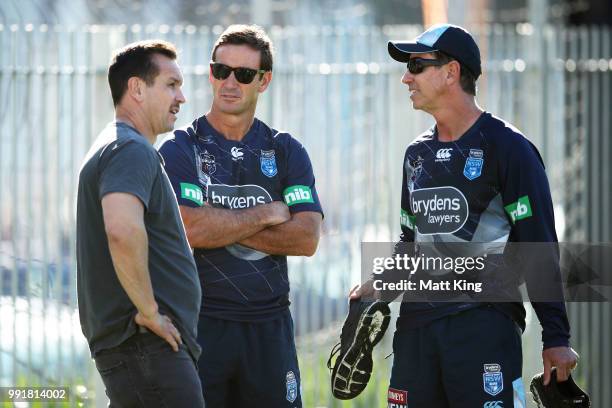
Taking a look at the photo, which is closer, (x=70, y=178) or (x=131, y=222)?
(x=131, y=222)

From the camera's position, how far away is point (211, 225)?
16.2ft

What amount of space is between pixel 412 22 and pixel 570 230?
30.2 ft

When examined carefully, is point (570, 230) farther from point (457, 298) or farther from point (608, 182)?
point (457, 298)

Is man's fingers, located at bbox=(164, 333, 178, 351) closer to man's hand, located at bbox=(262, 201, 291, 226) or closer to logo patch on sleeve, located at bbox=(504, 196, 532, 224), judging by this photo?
man's hand, located at bbox=(262, 201, 291, 226)

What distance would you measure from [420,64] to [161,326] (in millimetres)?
1824

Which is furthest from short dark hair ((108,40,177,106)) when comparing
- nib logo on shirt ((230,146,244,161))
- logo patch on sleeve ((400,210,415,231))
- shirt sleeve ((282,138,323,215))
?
logo patch on sleeve ((400,210,415,231))

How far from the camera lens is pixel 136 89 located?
4.38m

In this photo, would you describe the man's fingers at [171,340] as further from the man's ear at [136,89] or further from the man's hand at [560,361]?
the man's hand at [560,361]

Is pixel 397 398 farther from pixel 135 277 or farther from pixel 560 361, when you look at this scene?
pixel 135 277

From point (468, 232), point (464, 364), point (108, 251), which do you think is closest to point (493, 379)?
point (464, 364)

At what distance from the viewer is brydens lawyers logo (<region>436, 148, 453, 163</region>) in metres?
4.89

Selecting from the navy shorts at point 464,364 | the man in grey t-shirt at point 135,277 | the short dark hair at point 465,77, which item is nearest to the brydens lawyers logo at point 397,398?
the navy shorts at point 464,364

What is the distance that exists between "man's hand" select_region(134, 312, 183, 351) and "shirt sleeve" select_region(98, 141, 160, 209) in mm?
415

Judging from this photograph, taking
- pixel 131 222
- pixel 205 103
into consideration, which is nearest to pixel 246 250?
pixel 131 222
